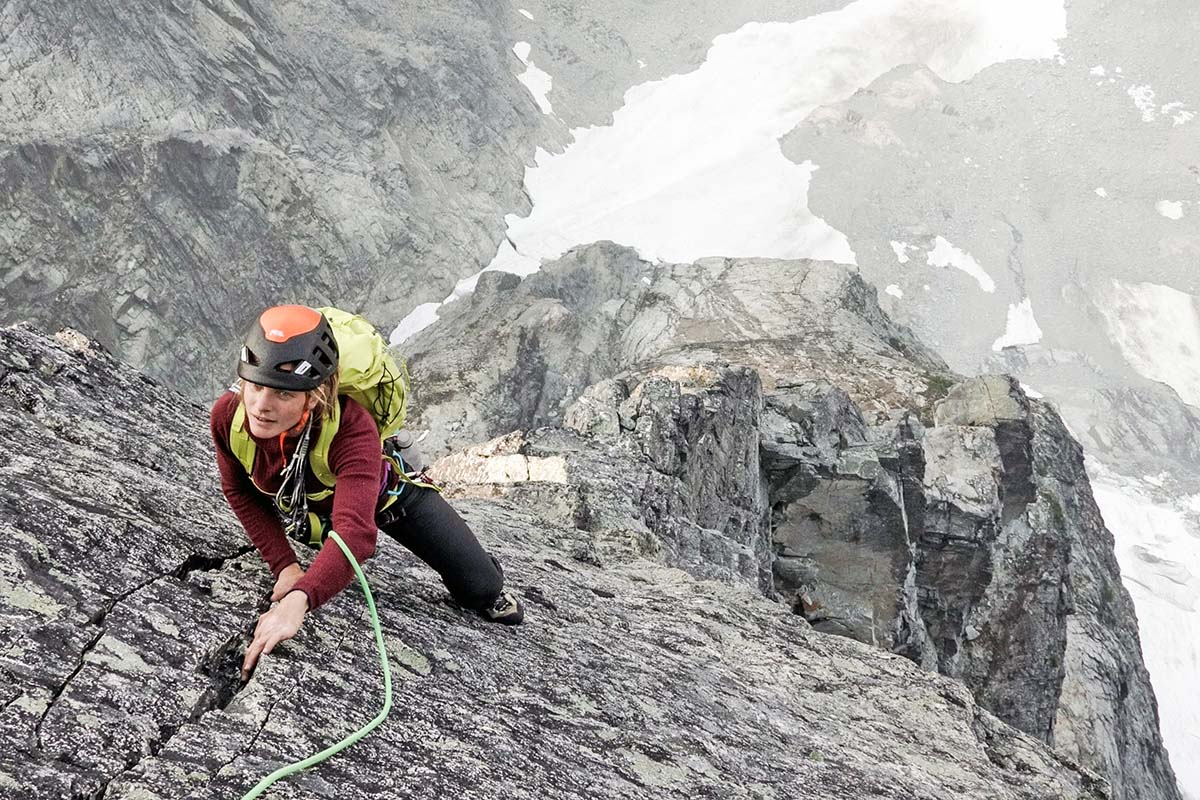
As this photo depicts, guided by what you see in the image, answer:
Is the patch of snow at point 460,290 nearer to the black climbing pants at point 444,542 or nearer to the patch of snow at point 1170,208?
the black climbing pants at point 444,542

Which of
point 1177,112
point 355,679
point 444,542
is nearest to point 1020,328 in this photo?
point 1177,112

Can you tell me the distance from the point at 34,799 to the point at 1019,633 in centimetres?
5584

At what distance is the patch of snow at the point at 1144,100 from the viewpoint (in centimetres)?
19750

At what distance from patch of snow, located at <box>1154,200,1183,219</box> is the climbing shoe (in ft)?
708

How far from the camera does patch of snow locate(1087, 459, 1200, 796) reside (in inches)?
4156

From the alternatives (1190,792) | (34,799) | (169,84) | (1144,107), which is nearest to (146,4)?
(169,84)

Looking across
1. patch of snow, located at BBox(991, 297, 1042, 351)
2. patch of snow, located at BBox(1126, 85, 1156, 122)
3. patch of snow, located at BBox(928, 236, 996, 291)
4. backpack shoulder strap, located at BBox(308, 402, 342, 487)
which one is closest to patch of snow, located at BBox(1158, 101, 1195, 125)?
patch of snow, located at BBox(1126, 85, 1156, 122)

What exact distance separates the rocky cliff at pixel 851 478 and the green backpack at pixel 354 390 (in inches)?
449

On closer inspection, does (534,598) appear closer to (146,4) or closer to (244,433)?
(244,433)

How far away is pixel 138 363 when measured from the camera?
314 feet

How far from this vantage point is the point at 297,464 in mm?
6672

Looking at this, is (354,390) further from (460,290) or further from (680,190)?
(680,190)

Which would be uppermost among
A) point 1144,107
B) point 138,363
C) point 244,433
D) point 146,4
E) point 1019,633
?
point 1144,107

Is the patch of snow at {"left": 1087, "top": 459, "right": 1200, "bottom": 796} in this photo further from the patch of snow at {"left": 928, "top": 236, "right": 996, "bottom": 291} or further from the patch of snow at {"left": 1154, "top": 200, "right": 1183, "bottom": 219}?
the patch of snow at {"left": 1154, "top": 200, "right": 1183, "bottom": 219}
